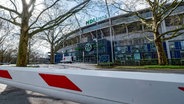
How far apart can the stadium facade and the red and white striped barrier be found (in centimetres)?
2100

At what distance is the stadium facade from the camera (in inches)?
1297

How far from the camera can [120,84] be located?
1436 millimetres

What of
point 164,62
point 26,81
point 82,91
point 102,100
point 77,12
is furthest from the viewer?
point 164,62

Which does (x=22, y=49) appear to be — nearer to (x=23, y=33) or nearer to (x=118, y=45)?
(x=23, y=33)

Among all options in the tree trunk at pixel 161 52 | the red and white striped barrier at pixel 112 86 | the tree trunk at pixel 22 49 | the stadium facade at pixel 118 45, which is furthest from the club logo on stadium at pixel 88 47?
the red and white striped barrier at pixel 112 86

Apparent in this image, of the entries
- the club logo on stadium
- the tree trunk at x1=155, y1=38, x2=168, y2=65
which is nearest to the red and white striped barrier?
the tree trunk at x1=155, y1=38, x2=168, y2=65

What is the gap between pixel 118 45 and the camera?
4316 cm

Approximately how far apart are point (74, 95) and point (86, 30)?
2087 inches

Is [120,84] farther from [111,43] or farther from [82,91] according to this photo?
[111,43]

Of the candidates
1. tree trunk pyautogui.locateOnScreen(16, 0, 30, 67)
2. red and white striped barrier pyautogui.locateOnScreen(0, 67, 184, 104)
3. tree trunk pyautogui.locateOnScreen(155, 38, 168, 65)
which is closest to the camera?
red and white striped barrier pyautogui.locateOnScreen(0, 67, 184, 104)

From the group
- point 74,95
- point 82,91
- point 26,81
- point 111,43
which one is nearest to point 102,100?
point 82,91

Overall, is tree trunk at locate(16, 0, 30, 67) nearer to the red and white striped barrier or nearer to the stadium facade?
the red and white striped barrier

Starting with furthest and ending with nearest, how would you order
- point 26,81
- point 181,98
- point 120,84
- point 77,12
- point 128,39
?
point 128,39, point 77,12, point 26,81, point 120,84, point 181,98

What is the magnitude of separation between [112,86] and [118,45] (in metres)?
42.6
